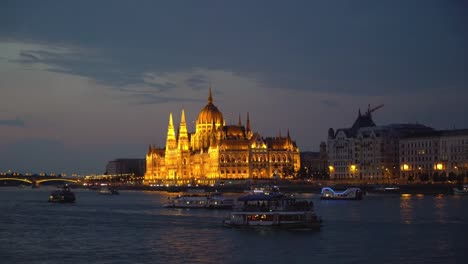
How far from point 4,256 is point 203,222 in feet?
85.3

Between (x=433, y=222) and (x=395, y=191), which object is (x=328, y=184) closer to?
(x=395, y=191)

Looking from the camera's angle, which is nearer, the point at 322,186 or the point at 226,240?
the point at 226,240

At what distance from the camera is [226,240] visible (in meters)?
59.9

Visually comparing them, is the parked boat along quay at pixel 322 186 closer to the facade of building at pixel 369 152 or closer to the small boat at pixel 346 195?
the facade of building at pixel 369 152

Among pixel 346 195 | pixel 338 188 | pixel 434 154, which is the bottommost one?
pixel 346 195

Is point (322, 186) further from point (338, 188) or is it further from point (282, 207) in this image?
point (282, 207)

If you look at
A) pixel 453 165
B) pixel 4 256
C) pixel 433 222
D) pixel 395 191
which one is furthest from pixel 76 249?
pixel 453 165

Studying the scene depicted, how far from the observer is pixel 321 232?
6488cm

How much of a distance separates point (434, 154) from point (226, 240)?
111585mm

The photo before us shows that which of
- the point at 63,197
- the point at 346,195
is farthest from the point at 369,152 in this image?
the point at 63,197

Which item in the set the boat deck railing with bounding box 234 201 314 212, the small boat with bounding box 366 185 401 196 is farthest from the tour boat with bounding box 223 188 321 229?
the small boat with bounding box 366 185 401 196

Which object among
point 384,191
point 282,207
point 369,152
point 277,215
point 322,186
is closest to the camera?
point 277,215

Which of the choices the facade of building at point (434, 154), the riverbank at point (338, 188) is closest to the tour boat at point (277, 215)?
the riverbank at point (338, 188)

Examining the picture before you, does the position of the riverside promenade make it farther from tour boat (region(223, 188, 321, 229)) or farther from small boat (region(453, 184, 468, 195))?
tour boat (region(223, 188, 321, 229))
